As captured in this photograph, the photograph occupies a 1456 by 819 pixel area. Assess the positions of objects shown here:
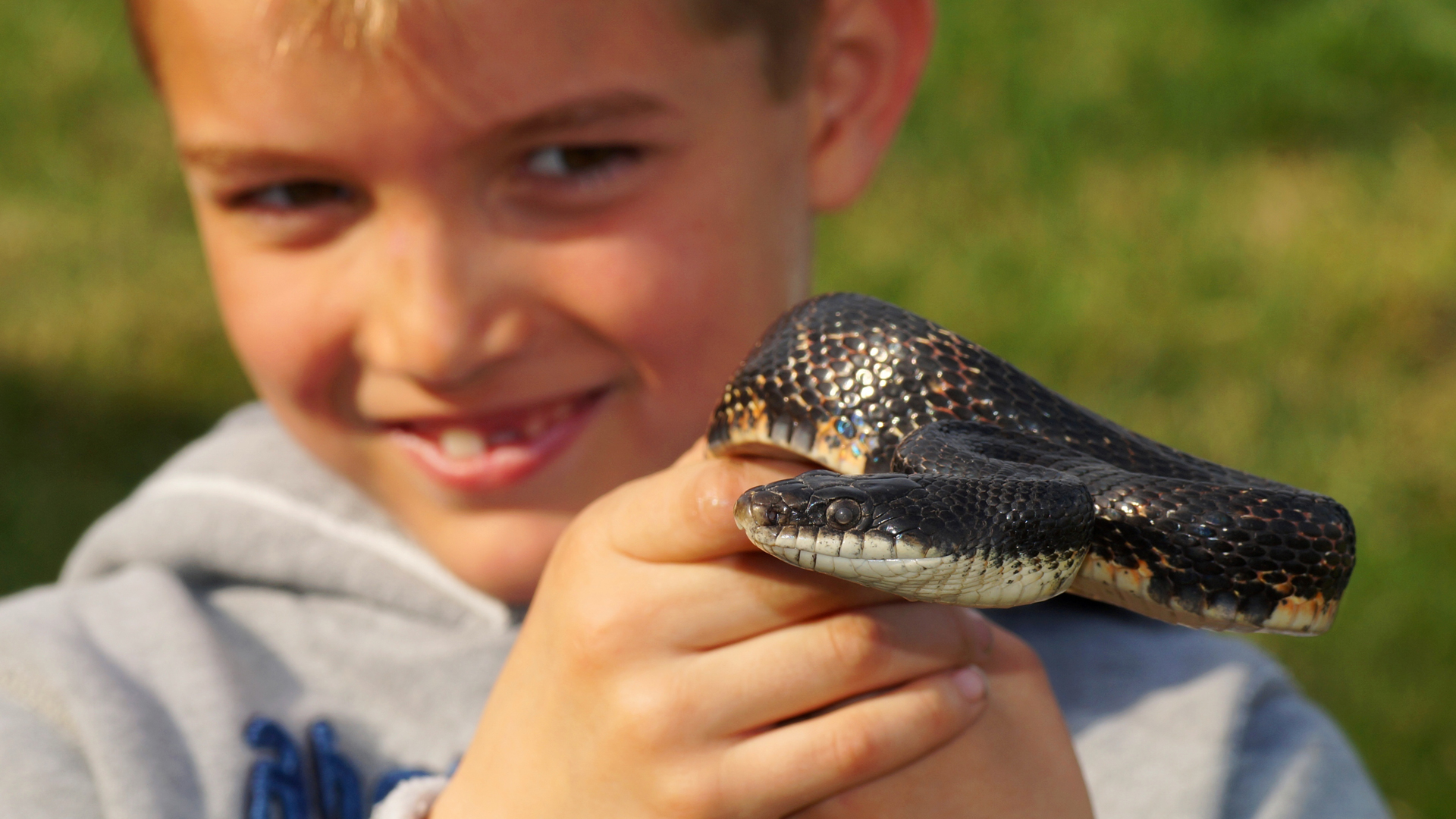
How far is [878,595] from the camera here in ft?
7.20

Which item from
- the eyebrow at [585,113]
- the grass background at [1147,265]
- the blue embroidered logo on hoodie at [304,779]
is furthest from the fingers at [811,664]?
the grass background at [1147,265]

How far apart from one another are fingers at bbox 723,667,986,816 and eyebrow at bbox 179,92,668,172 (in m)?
1.27

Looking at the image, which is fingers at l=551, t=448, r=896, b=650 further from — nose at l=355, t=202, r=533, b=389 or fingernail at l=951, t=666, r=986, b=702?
nose at l=355, t=202, r=533, b=389

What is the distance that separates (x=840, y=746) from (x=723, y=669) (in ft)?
0.71

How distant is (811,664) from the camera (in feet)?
7.06

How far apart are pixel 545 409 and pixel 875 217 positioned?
4597mm

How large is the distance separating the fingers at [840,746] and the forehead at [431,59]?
1.30 metres

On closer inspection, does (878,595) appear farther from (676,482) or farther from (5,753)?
(5,753)

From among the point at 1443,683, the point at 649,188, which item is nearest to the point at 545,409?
the point at 649,188

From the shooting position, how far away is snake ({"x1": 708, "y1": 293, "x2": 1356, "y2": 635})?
1.87 metres

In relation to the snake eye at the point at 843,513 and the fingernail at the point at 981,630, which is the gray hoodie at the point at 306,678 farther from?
the snake eye at the point at 843,513

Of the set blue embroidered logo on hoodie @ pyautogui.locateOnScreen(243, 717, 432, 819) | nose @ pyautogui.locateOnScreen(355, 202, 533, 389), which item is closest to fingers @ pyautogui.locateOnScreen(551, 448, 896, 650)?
nose @ pyautogui.locateOnScreen(355, 202, 533, 389)

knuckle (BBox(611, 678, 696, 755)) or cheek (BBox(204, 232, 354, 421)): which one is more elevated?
cheek (BBox(204, 232, 354, 421))

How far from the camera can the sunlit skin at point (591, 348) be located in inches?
85.6
